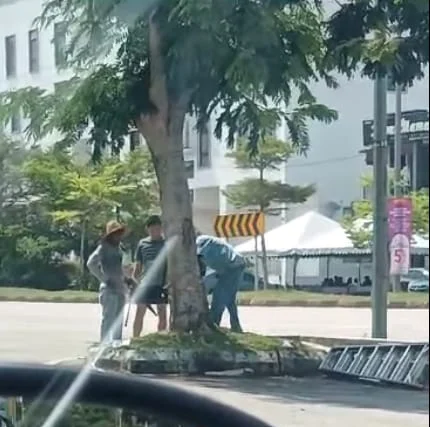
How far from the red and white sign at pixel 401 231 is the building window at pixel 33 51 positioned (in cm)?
170

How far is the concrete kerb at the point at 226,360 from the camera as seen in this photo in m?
4.71

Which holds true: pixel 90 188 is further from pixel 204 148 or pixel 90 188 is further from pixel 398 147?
pixel 398 147

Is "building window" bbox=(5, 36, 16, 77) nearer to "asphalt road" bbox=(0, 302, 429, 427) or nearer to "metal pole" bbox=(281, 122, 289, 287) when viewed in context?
"asphalt road" bbox=(0, 302, 429, 427)

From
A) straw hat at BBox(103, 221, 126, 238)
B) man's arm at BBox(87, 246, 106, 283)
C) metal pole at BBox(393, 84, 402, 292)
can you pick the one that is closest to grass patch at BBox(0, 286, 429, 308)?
man's arm at BBox(87, 246, 106, 283)

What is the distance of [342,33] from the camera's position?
450 centimetres

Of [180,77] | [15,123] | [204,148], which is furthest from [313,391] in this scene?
[15,123]

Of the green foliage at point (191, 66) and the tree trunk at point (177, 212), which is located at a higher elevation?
the green foliage at point (191, 66)

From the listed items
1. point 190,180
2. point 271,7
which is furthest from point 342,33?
point 190,180

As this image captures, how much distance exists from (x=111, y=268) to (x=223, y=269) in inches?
18.5

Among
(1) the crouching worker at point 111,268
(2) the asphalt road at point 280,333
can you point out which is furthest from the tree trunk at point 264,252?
(1) the crouching worker at point 111,268

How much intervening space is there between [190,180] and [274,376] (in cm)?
101

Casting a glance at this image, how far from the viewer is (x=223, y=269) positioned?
4.77 metres

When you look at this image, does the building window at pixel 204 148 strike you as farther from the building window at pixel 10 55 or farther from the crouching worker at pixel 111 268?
the building window at pixel 10 55

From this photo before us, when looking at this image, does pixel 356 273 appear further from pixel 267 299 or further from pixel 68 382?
pixel 68 382
